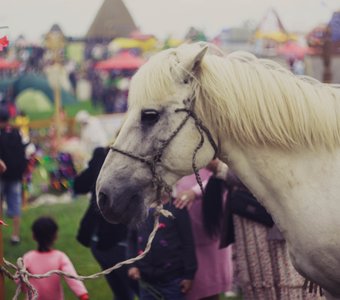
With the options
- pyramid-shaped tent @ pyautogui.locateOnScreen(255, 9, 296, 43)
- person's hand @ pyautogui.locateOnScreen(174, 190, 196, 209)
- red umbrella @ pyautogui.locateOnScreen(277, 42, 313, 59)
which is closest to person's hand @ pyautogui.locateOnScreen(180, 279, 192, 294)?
person's hand @ pyautogui.locateOnScreen(174, 190, 196, 209)

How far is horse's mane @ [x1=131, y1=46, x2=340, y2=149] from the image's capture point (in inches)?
114

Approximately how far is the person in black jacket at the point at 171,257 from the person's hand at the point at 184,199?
3 cm

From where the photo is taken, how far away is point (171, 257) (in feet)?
13.7

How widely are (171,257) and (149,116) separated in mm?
1497

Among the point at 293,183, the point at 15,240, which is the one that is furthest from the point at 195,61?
the point at 15,240

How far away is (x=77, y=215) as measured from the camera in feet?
31.6

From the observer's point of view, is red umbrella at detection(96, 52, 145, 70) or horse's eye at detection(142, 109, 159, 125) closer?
horse's eye at detection(142, 109, 159, 125)

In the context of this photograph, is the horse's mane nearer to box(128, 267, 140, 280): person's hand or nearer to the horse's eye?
the horse's eye

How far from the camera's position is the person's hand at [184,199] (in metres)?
4.21

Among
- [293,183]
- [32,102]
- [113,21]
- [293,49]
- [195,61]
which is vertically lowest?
[293,49]

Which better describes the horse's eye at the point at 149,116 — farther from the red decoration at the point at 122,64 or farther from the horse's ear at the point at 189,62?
the red decoration at the point at 122,64

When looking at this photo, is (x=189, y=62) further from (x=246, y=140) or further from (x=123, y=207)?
(x=123, y=207)

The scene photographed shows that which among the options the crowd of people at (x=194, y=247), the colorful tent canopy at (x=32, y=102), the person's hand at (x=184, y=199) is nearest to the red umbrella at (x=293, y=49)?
the colorful tent canopy at (x=32, y=102)

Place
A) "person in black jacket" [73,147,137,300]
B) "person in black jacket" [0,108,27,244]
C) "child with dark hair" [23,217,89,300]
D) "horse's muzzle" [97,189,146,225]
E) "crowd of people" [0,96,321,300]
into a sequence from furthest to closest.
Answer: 1. "person in black jacket" [0,108,27,244]
2. "person in black jacket" [73,147,137,300]
3. "child with dark hair" [23,217,89,300]
4. "crowd of people" [0,96,321,300]
5. "horse's muzzle" [97,189,146,225]
